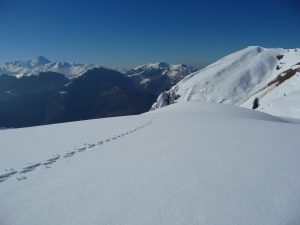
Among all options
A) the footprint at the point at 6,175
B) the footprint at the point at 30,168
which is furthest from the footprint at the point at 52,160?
the footprint at the point at 6,175

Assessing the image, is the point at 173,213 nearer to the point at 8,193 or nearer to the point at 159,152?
the point at 8,193

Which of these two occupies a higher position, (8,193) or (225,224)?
(8,193)

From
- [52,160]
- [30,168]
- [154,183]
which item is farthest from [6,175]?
[154,183]

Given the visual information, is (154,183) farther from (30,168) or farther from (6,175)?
(6,175)

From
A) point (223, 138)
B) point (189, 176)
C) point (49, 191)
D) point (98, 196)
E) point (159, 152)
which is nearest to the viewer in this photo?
point (98, 196)

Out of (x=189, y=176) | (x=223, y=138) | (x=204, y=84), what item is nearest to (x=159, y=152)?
(x=189, y=176)

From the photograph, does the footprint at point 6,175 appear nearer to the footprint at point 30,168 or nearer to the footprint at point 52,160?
the footprint at point 30,168

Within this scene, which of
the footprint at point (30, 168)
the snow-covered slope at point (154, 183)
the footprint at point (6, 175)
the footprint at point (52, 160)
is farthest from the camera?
the footprint at point (52, 160)

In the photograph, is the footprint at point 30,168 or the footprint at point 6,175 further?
the footprint at point 30,168
